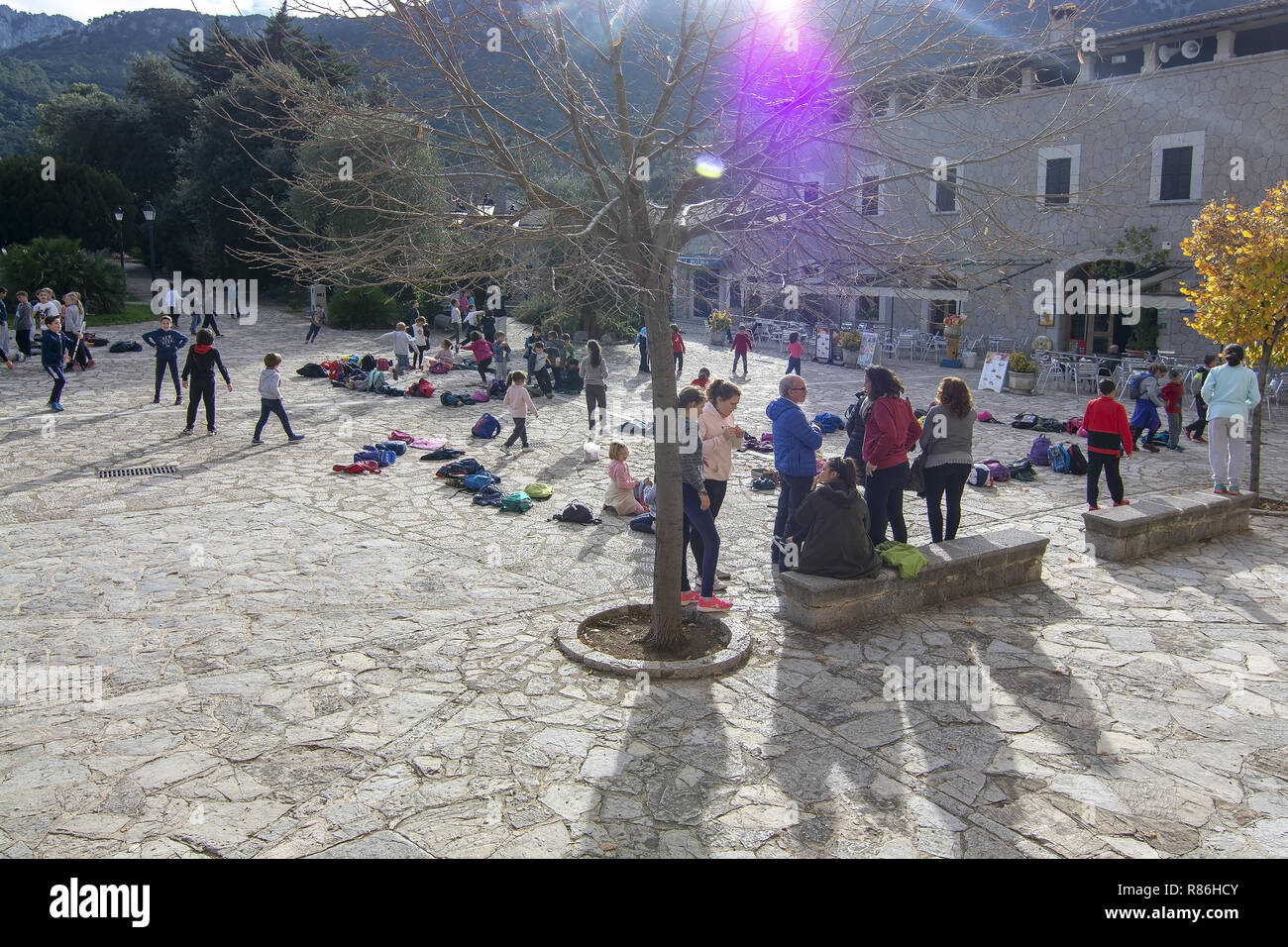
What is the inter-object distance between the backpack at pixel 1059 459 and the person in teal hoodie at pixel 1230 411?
6.52 ft

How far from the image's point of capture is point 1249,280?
10.7 metres

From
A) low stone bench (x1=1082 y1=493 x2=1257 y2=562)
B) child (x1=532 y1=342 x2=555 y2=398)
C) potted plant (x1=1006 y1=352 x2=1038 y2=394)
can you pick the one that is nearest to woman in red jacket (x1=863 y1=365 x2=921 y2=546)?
low stone bench (x1=1082 y1=493 x2=1257 y2=562)

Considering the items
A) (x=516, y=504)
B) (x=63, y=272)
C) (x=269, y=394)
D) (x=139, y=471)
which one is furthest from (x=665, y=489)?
(x=63, y=272)

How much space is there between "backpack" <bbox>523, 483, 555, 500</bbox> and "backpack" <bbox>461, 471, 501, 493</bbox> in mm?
437

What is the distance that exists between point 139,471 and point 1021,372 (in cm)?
1802

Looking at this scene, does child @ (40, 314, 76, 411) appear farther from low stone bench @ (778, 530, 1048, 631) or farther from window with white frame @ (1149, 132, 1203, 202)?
window with white frame @ (1149, 132, 1203, 202)

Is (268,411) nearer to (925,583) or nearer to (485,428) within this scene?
(485,428)

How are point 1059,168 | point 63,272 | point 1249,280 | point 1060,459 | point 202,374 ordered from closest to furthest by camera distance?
point 1249,280, point 1060,459, point 202,374, point 1059,168, point 63,272

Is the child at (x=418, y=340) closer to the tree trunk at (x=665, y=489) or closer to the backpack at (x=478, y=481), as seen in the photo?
the backpack at (x=478, y=481)

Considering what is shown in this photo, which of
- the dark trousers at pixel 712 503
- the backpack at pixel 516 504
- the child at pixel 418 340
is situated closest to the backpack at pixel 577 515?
the backpack at pixel 516 504

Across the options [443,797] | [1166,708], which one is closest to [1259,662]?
[1166,708]

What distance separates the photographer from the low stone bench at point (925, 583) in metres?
6.96

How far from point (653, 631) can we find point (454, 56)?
4.14m
